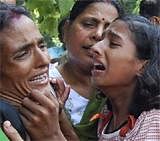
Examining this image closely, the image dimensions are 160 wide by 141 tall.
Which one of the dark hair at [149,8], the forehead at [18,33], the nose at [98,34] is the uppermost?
the forehead at [18,33]

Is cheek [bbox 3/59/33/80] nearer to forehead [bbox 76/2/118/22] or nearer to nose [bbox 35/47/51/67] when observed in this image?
nose [bbox 35/47/51/67]

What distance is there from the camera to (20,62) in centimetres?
167

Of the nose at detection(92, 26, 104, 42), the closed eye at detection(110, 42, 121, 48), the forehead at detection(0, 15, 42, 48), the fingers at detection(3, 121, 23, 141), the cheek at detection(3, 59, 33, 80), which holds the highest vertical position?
the forehead at detection(0, 15, 42, 48)

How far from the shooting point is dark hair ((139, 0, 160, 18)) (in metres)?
2.98

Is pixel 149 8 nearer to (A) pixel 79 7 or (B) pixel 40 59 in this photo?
(A) pixel 79 7

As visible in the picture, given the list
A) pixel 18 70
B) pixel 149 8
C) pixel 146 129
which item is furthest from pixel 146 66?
pixel 149 8

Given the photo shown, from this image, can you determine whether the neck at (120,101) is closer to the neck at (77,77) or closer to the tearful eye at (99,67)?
the tearful eye at (99,67)

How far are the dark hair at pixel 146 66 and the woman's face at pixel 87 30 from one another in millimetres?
364

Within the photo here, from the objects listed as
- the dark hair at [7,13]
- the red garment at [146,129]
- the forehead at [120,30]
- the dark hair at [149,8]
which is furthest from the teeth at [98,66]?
the dark hair at [149,8]

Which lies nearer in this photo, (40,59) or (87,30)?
(40,59)

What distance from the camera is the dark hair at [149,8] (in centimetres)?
298

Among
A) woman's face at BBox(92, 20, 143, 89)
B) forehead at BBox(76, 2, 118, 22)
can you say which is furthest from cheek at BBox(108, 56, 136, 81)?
forehead at BBox(76, 2, 118, 22)

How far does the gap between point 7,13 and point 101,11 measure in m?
0.81

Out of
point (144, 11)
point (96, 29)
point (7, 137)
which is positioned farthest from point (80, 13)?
point (7, 137)
